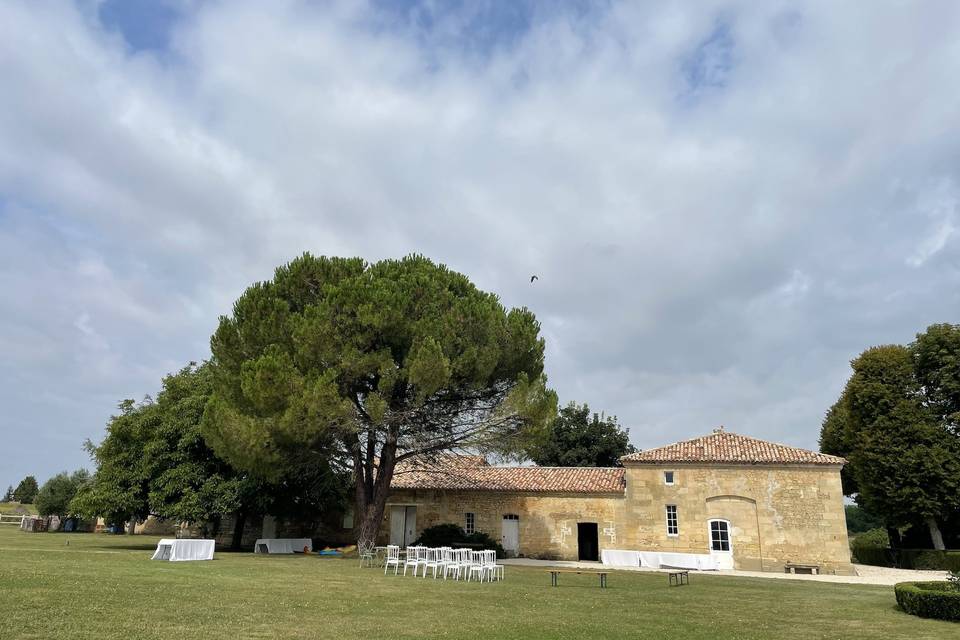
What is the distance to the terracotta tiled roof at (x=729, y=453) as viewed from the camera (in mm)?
24359

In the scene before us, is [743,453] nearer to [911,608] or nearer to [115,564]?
[911,608]

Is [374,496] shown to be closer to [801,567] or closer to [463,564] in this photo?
[463,564]

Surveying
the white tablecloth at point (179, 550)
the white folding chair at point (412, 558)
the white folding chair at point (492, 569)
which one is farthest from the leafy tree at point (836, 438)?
the white tablecloth at point (179, 550)

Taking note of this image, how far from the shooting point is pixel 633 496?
84.1 ft

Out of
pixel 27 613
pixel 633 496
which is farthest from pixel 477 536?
pixel 27 613

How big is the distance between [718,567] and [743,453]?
179 inches

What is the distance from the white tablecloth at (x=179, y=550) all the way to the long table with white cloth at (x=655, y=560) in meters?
13.7

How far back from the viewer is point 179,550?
16938mm

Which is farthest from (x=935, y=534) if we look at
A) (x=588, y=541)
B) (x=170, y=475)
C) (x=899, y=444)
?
(x=170, y=475)

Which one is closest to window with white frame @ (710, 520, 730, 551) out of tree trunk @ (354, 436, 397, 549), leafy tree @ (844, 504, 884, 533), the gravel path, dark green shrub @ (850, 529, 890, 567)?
the gravel path

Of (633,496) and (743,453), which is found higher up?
(743,453)

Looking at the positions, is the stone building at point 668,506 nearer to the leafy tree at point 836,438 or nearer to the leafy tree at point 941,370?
the leafy tree at point 941,370

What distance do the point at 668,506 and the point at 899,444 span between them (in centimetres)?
1021

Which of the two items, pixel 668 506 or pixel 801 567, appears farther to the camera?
pixel 668 506
